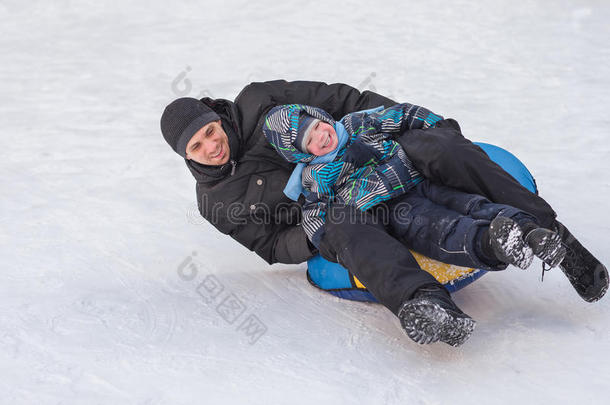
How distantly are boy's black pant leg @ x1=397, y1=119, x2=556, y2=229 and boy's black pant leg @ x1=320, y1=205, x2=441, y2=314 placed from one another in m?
0.24

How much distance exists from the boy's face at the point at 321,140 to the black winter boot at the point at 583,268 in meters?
0.72

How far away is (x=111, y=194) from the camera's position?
3629mm

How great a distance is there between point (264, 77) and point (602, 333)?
138 inches

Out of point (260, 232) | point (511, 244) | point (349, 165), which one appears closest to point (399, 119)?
point (349, 165)

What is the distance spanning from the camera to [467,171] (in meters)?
2.32

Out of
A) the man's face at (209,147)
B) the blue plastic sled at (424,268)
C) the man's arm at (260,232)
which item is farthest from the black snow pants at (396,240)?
the man's face at (209,147)

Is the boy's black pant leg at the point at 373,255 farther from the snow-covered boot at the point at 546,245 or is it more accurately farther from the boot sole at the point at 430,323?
the snow-covered boot at the point at 546,245

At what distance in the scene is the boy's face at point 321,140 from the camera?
2.36 meters

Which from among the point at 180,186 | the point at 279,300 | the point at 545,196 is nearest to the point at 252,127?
the point at 279,300

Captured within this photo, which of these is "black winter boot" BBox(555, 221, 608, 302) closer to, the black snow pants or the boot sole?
the black snow pants

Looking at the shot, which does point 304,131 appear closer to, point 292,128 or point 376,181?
point 292,128

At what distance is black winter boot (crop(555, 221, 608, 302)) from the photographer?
2.23 m

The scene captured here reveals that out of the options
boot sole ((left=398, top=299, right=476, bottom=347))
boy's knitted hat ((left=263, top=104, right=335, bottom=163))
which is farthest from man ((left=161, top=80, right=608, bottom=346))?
boy's knitted hat ((left=263, top=104, right=335, bottom=163))

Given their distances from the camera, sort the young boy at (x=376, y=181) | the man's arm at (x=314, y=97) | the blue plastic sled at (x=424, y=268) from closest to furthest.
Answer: the young boy at (x=376, y=181), the blue plastic sled at (x=424, y=268), the man's arm at (x=314, y=97)
